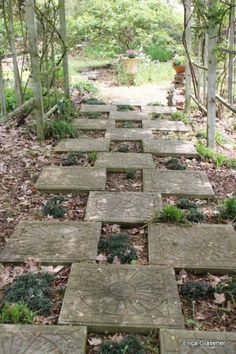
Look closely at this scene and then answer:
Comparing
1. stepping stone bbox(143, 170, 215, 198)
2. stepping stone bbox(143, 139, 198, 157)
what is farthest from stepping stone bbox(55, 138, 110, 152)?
stepping stone bbox(143, 170, 215, 198)

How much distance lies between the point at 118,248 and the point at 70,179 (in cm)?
128

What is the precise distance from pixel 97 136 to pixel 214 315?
350 cm

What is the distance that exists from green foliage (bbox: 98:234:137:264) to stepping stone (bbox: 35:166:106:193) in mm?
876

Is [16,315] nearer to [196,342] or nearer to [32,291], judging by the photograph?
[32,291]

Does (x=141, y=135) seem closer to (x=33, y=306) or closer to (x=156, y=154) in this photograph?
(x=156, y=154)

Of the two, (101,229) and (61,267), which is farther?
(101,229)

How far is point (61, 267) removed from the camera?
264cm

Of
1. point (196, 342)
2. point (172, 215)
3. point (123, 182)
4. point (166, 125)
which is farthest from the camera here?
point (166, 125)

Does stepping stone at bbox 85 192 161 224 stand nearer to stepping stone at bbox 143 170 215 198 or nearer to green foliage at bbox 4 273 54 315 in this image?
stepping stone at bbox 143 170 215 198

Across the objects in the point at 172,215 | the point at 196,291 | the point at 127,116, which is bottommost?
the point at 196,291

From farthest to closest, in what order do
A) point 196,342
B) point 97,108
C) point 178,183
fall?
point 97,108 < point 178,183 < point 196,342

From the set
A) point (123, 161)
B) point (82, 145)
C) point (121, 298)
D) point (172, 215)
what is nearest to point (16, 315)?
point (121, 298)

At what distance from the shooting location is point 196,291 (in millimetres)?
2416

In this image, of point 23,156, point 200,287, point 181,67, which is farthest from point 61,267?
point 181,67
